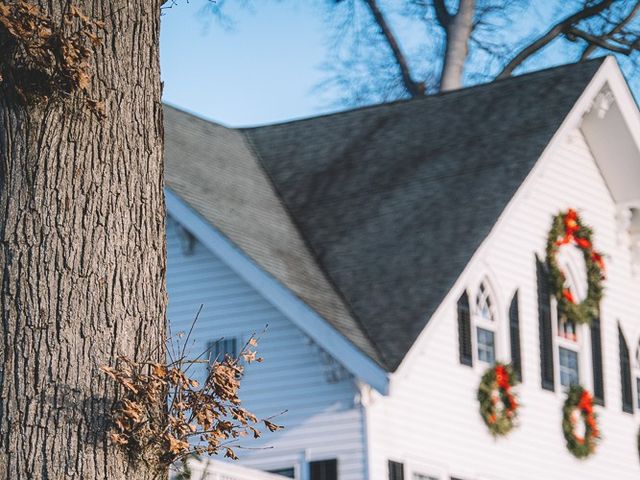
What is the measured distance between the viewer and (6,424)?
523cm

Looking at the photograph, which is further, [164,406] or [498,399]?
[498,399]

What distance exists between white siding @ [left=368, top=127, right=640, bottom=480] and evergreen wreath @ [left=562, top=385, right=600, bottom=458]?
5.4 inches

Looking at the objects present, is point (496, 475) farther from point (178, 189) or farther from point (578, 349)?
point (178, 189)

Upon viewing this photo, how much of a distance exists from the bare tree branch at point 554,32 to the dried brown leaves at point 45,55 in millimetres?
28319

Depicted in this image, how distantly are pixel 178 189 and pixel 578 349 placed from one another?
6.54 m

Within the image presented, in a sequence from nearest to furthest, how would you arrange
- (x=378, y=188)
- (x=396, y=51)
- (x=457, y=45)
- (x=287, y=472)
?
(x=287, y=472)
(x=378, y=188)
(x=457, y=45)
(x=396, y=51)

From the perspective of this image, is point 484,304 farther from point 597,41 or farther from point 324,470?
point 597,41

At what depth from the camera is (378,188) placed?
73.9ft

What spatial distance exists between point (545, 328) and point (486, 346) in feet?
4.81

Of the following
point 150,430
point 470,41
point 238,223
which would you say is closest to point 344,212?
point 238,223

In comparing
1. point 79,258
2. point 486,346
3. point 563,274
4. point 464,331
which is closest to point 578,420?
point 563,274

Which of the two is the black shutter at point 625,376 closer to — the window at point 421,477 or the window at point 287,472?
the window at point 421,477

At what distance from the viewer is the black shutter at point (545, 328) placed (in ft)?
72.3

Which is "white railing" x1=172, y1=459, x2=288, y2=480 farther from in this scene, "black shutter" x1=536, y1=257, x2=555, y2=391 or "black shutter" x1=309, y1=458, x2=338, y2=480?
"black shutter" x1=536, y1=257, x2=555, y2=391
